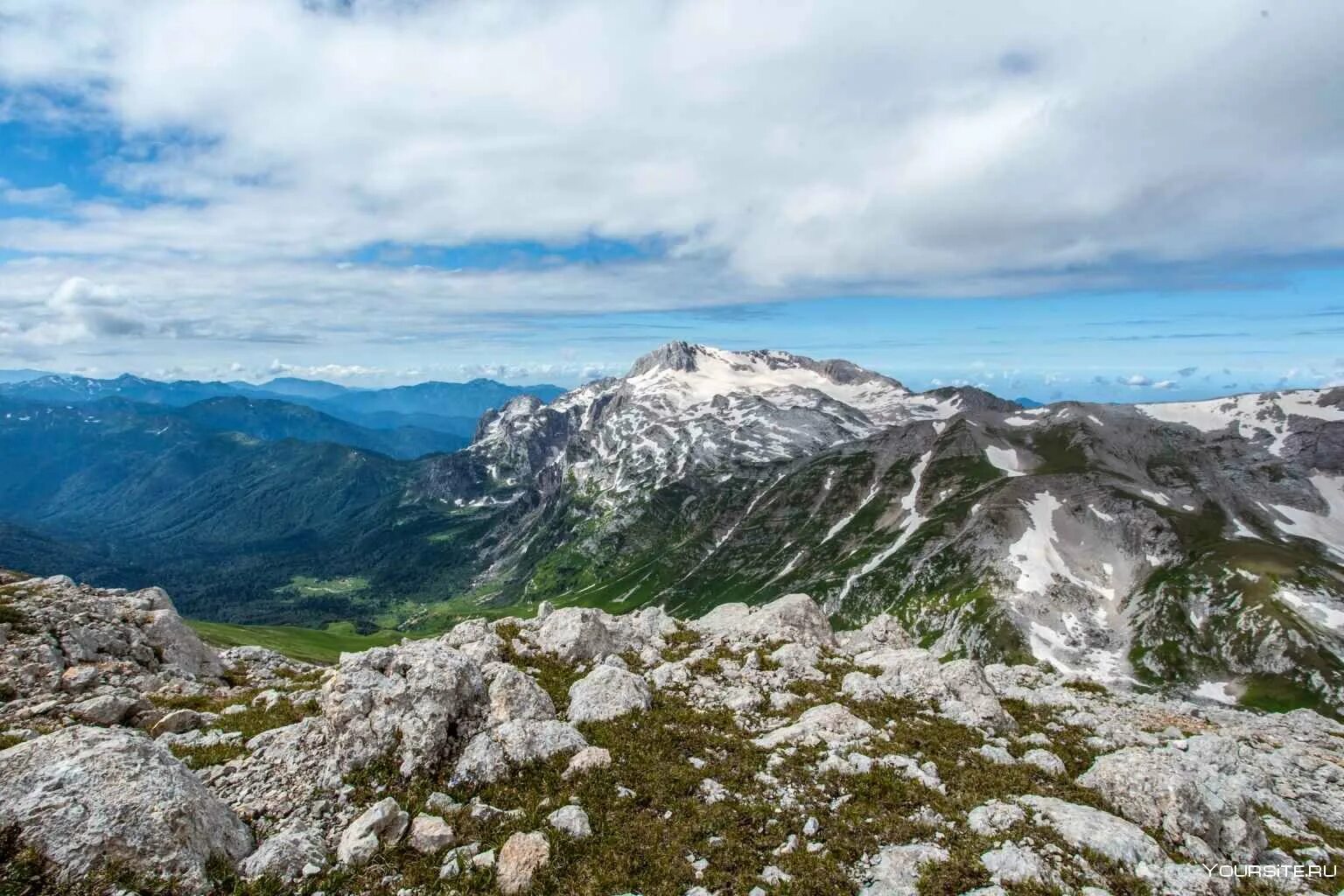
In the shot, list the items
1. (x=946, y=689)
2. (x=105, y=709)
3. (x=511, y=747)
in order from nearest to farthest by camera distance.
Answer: (x=511, y=747)
(x=105, y=709)
(x=946, y=689)

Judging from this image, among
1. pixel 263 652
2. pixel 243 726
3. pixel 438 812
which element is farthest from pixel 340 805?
pixel 263 652

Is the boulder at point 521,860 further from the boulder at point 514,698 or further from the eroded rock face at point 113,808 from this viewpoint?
the boulder at point 514,698

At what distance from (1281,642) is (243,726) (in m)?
263

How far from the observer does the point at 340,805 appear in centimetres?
1945

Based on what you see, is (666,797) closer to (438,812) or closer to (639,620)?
(438,812)

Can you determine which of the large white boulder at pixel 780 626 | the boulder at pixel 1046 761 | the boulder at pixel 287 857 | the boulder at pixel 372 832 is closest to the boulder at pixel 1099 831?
the boulder at pixel 1046 761

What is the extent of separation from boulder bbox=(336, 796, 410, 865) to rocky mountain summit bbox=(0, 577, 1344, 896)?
0.09 m

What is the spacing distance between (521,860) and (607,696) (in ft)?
34.1

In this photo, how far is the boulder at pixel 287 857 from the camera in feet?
A: 52.8

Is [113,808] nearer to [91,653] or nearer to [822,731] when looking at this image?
[822,731]

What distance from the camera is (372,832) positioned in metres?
17.7

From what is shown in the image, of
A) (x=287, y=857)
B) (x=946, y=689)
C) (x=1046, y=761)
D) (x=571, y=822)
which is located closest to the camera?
(x=287, y=857)

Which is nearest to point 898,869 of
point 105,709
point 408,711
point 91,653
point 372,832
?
point 372,832

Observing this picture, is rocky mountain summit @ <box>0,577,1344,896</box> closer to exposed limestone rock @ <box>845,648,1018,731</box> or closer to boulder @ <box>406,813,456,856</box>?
boulder @ <box>406,813,456,856</box>
